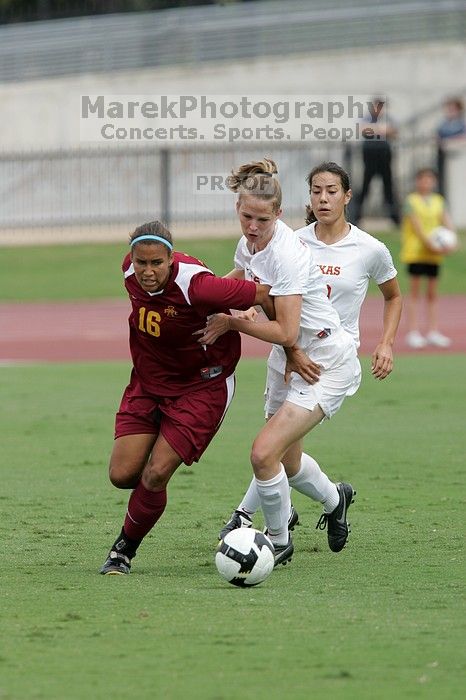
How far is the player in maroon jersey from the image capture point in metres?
6.31

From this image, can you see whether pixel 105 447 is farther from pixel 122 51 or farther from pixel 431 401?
pixel 122 51

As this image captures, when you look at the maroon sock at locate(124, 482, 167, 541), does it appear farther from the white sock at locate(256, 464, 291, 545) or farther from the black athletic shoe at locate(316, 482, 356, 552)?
the black athletic shoe at locate(316, 482, 356, 552)

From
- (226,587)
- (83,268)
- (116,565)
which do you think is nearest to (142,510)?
(116,565)

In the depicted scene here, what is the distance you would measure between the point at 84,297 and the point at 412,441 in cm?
1409

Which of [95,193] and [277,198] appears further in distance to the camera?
[95,193]

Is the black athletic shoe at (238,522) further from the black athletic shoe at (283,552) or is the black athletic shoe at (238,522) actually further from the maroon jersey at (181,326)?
the maroon jersey at (181,326)

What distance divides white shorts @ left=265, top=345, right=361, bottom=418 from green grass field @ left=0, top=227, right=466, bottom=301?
17.5 m

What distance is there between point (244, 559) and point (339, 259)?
5.84 ft

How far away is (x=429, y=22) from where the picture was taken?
110 ft

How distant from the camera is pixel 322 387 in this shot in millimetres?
6730

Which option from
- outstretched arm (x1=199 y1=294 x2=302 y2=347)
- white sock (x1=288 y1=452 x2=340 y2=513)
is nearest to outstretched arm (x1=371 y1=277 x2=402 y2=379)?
white sock (x1=288 y1=452 x2=340 y2=513)

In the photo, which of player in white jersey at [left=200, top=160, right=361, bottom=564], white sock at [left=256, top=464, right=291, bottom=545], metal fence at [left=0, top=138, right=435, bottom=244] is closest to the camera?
player in white jersey at [left=200, top=160, right=361, bottom=564]

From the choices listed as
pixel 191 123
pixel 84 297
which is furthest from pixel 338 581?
pixel 191 123

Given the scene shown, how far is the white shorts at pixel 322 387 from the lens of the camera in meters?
6.69
